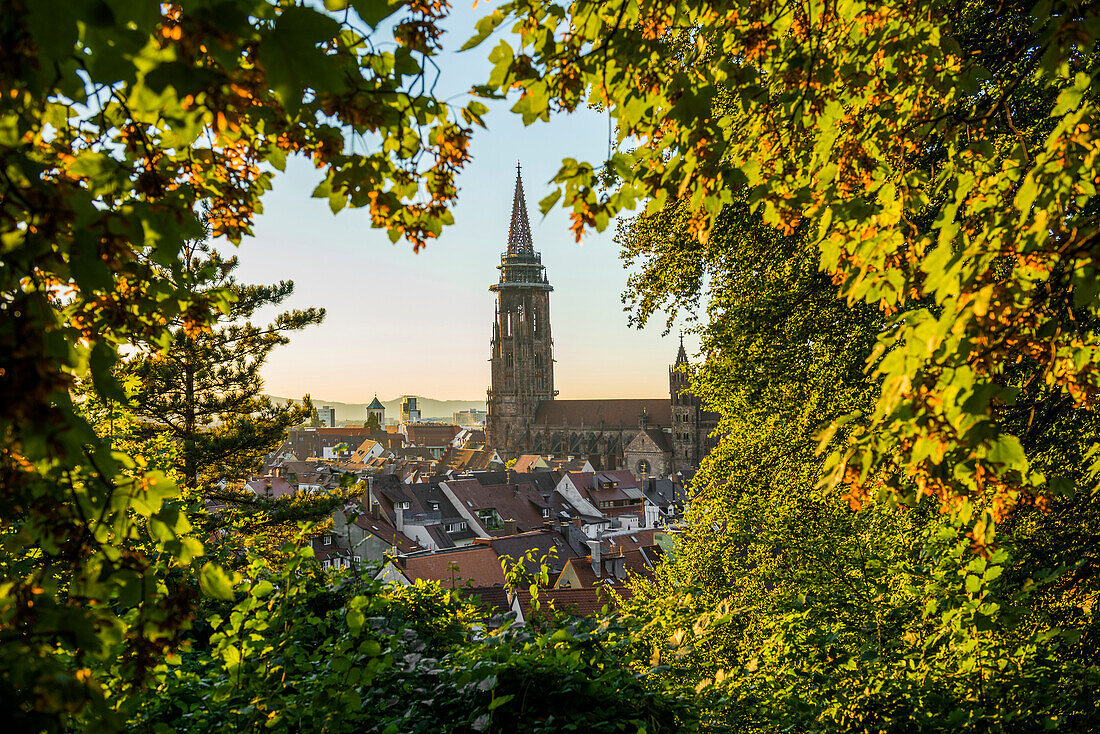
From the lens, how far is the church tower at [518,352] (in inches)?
4210

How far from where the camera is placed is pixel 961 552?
14.4ft

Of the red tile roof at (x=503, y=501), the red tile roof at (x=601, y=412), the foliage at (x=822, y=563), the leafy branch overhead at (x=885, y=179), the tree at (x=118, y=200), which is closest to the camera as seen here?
the tree at (x=118, y=200)

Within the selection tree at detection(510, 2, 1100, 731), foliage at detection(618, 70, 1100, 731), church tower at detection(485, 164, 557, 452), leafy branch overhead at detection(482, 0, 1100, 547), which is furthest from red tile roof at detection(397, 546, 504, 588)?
church tower at detection(485, 164, 557, 452)

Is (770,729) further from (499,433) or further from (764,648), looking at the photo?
(499,433)

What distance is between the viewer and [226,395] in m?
22.1

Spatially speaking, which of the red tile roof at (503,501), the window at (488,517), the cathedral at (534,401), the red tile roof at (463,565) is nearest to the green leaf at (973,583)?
the red tile roof at (463,565)

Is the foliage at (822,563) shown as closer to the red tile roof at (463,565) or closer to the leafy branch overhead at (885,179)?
the leafy branch overhead at (885,179)

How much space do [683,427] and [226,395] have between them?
237 ft

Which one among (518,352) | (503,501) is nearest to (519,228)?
(518,352)

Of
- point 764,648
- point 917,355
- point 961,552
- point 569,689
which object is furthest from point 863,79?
point 764,648

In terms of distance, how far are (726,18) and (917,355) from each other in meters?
1.79

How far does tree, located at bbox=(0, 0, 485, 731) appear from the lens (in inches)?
56.8

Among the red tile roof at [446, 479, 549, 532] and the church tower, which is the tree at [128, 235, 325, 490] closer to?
the red tile roof at [446, 479, 549, 532]

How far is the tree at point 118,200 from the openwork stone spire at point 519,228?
108m
